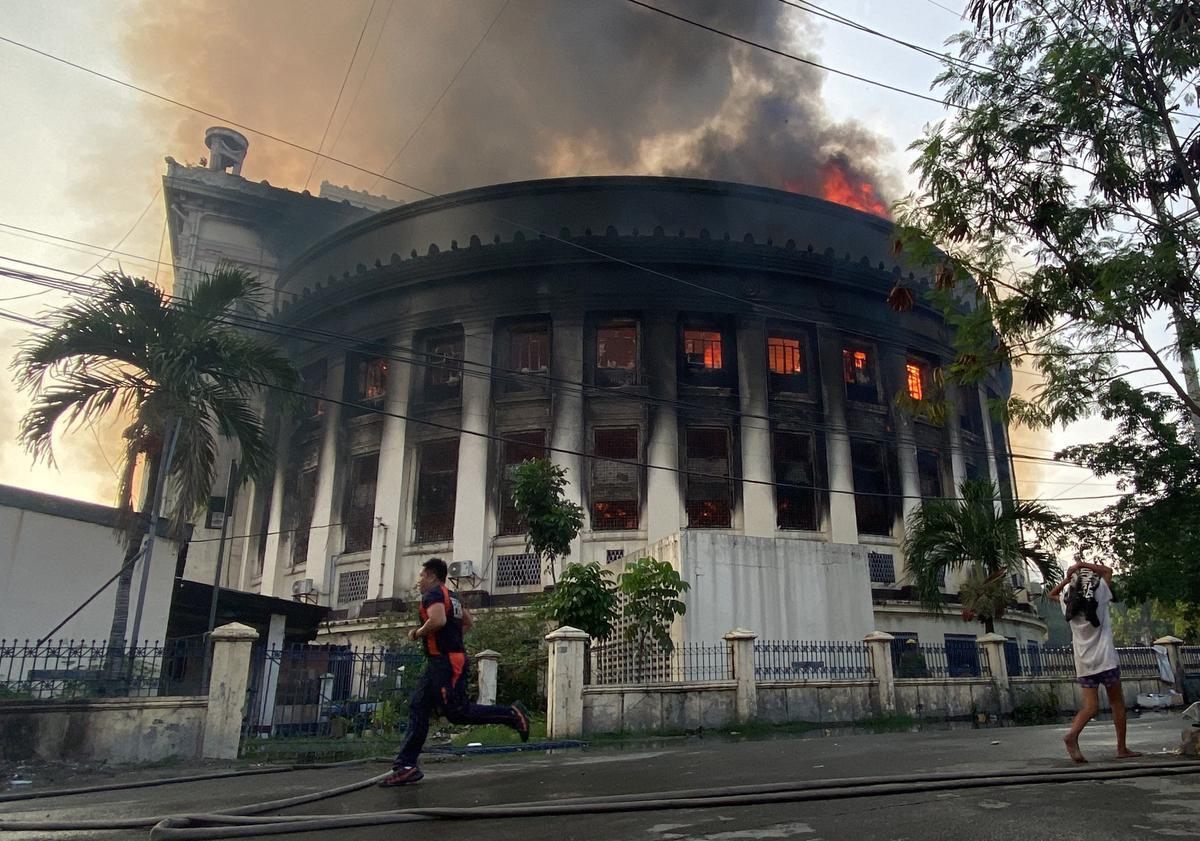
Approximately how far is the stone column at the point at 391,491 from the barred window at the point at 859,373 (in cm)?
→ 1471

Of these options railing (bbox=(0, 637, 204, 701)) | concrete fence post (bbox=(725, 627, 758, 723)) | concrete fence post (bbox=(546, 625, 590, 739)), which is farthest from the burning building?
railing (bbox=(0, 637, 204, 701))

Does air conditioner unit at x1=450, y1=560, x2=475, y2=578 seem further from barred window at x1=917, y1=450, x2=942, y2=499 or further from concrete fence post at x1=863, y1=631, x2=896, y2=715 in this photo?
barred window at x1=917, y1=450, x2=942, y2=499

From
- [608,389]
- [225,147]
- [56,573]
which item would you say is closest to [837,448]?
[608,389]

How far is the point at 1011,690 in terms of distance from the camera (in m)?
18.1

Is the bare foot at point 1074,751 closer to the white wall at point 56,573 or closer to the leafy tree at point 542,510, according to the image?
the white wall at point 56,573

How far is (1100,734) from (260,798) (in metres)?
9.09

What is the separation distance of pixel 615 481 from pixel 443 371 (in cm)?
710

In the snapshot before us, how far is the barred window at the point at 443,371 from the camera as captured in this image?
27672 millimetres

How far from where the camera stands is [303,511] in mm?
30000

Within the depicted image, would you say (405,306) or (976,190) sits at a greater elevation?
(405,306)

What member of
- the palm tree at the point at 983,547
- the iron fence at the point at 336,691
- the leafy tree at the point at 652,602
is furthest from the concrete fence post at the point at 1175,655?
the iron fence at the point at 336,691

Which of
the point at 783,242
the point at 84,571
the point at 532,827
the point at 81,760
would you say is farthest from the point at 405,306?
the point at 532,827

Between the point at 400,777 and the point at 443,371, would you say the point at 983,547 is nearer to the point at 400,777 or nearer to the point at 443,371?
the point at 443,371

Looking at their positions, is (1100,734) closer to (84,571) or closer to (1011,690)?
(1011,690)
